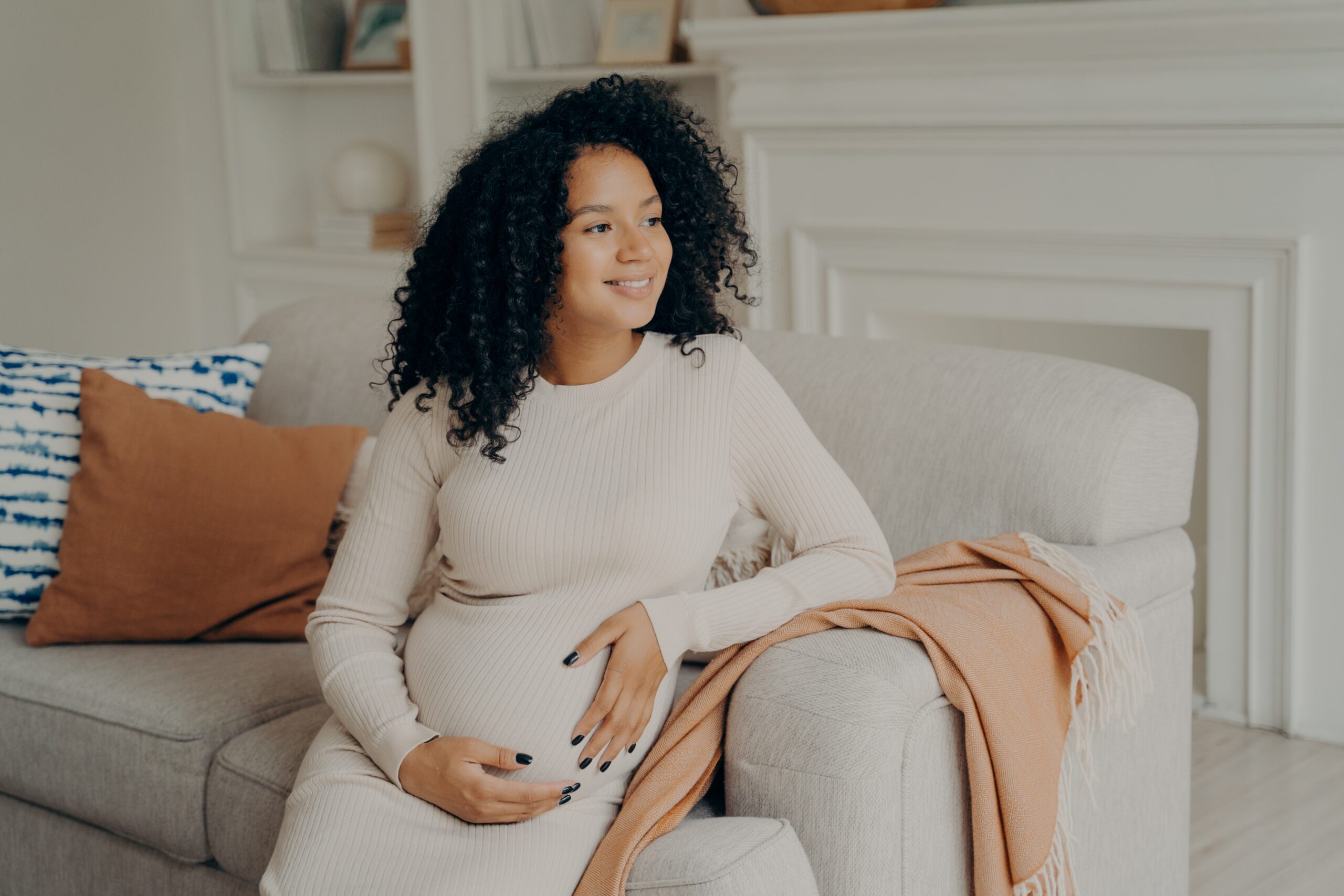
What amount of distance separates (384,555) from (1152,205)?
1.67 m

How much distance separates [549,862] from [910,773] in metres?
0.35

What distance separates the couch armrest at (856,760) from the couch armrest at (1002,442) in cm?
38

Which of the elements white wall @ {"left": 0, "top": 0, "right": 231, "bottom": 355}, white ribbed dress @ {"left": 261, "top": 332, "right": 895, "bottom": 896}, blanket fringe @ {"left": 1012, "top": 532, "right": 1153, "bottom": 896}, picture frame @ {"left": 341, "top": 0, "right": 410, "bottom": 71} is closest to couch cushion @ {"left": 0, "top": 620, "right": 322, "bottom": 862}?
white ribbed dress @ {"left": 261, "top": 332, "right": 895, "bottom": 896}

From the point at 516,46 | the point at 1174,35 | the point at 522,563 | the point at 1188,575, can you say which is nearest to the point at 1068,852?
the point at 1188,575

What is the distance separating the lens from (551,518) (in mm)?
1429

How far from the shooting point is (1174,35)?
2379 mm

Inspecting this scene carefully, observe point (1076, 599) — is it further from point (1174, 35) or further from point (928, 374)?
point (1174, 35)

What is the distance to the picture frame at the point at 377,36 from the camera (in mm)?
3961

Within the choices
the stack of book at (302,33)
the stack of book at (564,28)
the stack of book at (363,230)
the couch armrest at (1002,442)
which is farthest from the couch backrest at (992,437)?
the stack of book at (302,33)

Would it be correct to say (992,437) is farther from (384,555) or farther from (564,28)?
(564,28)

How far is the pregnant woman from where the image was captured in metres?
1.36

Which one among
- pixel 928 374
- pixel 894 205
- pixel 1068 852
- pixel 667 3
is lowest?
pixel 1068 852

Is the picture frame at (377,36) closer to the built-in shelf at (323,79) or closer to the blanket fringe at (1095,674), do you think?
the built-in shelf at (323,79)

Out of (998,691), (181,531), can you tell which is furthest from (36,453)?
(998,691)
